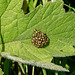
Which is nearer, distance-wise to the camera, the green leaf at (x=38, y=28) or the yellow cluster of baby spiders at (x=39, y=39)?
the green leaf at (x=38, y=28)

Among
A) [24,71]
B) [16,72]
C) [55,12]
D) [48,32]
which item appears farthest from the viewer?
[16,72]

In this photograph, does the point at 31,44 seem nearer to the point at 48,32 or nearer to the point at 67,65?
the point at 48,32

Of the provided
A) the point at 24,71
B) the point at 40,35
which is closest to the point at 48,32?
the point at 40,35

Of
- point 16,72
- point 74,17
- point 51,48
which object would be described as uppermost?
point 74,17

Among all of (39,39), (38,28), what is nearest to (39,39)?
(39,39)

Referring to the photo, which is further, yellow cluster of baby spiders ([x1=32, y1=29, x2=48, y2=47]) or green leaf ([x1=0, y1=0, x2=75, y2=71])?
yellow cluster of baby spiders ([x1=32, y1=29, x2=48, y2=47])
